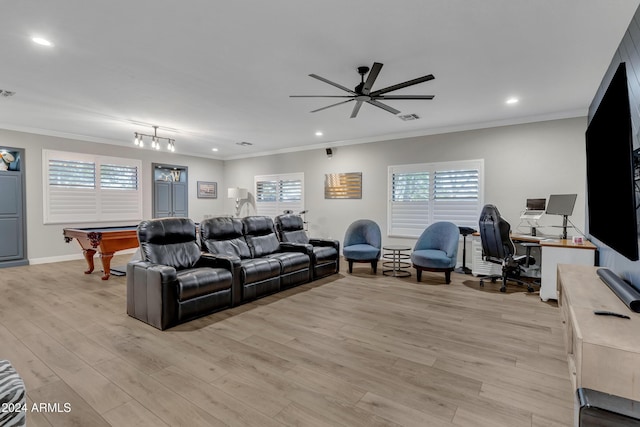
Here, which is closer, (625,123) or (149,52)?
(625,123)

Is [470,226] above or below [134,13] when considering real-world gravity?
below

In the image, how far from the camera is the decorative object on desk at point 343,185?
7.11 m

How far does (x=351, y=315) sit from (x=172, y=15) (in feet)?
10.7

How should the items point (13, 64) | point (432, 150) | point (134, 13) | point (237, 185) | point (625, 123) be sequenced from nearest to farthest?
point (625, 123), point (134, 13), point (13, 64), point (432, 150), point (237, 185)

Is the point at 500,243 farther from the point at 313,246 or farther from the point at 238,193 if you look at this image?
the point at 238,193

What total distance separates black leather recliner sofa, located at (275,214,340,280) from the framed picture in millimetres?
4516

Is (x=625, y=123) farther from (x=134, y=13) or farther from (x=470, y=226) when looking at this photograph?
(x=470, y=226)

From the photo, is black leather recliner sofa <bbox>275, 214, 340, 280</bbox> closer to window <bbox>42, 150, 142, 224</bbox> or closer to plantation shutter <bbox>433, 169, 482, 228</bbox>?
plantation shutter <bbox>433, 169, 482, 228</bbox>

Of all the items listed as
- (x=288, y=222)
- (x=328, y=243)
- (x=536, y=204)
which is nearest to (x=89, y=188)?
(x=288, y=222)

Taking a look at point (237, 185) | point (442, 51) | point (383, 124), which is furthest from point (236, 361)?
point (237, 185)

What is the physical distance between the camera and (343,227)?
24.2 feet


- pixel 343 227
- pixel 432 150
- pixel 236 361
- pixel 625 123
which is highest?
pixel 432 150

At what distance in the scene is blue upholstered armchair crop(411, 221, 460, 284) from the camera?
4777 millimetres

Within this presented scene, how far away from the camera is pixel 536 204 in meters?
4.97
